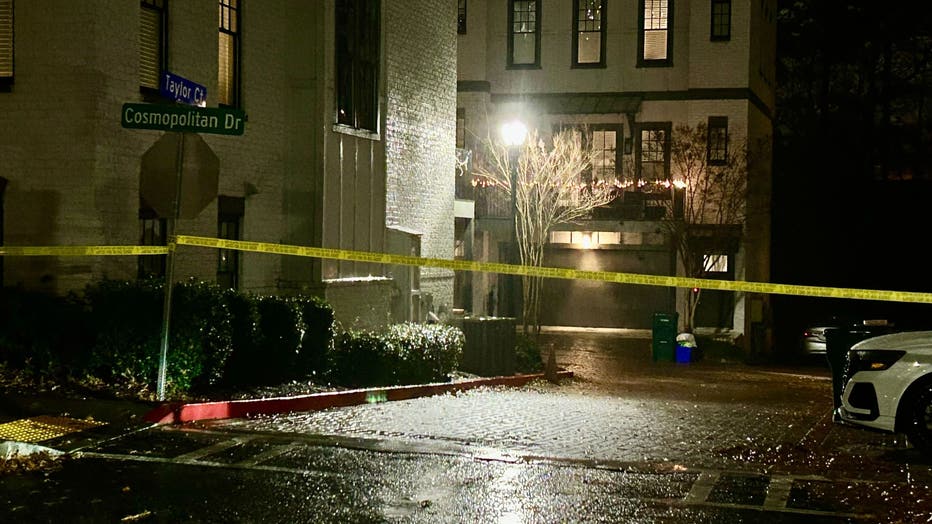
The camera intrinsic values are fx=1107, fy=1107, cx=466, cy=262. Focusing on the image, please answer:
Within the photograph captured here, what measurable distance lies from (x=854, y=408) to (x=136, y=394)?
7.52 meters

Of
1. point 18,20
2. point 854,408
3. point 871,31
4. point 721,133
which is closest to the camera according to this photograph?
point 854,408

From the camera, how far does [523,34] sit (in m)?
35.4

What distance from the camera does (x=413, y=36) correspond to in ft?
71.1

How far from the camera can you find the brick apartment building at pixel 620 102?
33.6 metres

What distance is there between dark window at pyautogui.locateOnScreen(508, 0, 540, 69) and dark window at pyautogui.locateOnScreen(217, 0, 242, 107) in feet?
61.8

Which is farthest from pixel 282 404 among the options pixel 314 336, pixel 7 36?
pixel 7 36

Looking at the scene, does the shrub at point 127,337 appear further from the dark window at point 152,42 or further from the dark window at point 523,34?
the dark window at point 523,34

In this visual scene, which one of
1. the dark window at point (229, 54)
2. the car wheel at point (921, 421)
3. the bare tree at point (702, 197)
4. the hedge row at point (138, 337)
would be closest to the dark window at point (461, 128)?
the bare tree at point (702, 197)

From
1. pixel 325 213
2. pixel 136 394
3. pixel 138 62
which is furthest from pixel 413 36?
pixel 136 394

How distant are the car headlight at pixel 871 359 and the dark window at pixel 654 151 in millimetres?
22877

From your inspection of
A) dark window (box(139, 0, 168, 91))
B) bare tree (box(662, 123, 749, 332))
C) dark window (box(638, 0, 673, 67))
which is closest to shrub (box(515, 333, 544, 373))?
dark window (box(139, 0, 168, 91))

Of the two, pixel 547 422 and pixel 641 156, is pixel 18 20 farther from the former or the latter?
pixel 641 156

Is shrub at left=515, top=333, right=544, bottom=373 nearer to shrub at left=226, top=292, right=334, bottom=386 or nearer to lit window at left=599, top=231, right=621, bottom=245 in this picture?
shrub at left=226, top=292, right=334, bottom=386

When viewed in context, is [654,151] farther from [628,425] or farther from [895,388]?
[895,388]
